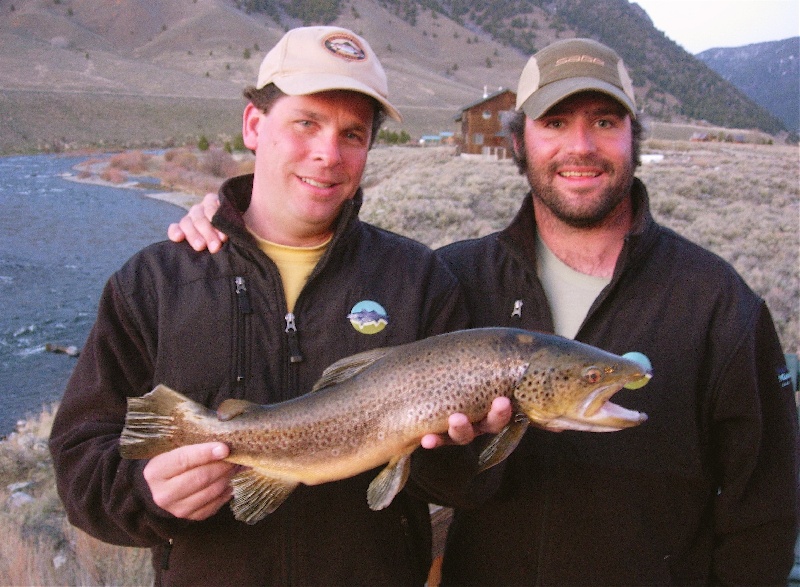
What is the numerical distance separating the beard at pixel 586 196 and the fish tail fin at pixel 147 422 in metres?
2.06

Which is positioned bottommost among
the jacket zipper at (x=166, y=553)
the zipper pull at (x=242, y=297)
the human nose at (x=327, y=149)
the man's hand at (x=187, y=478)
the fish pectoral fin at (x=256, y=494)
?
the jacket zipper at (x=166, y=553)

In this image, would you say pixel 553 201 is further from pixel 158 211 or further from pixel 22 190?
pixel 22 190

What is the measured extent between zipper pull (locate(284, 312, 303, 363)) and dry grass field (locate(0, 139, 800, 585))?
11.2 ft

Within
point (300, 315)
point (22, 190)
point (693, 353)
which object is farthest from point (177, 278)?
point (22, 190)

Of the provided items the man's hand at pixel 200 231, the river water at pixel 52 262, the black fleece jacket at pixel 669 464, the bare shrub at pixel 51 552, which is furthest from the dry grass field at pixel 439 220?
the black fleece jacket at pixel 669 464

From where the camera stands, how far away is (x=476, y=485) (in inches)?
111

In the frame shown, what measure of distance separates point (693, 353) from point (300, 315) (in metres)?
1.84

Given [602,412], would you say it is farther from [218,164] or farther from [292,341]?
[218,164]

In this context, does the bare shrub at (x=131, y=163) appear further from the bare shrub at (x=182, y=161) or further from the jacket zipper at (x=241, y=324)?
the jacket zipper at (x=241, y=324)

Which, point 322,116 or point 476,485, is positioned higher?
point 322,116

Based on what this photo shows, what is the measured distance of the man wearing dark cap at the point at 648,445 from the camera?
302cm

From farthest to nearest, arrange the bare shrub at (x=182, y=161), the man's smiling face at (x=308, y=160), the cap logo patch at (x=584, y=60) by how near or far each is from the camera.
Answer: the bare shrub at (x=182, y=161), the cap logo patch at (x=584, y=60), the man's smiling face at (x=308, y=160)

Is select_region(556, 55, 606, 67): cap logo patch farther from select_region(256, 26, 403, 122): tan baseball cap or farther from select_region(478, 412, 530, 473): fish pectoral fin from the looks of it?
select_region(478, 412, 530, 473): fish pectoral fin

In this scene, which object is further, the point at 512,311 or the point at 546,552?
the point at 512,311
